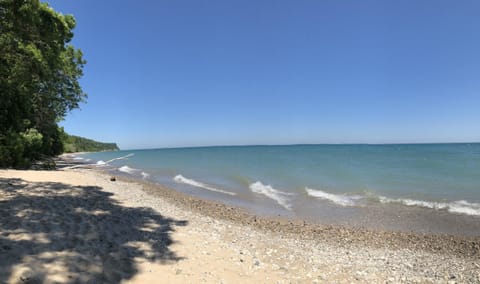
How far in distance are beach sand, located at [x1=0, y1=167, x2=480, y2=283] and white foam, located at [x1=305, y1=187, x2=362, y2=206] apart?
14.7 feet

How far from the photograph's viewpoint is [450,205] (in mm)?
12836

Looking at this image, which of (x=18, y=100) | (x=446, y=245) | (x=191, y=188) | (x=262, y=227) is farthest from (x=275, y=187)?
(x=18, y=100)

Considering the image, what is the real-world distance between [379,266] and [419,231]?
5015mm

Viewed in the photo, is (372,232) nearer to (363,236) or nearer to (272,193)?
(363,236)

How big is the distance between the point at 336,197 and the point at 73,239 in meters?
13.5

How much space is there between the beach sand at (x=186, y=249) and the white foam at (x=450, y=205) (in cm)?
390

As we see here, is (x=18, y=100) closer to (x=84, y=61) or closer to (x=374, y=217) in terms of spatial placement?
(x=84, y=61)

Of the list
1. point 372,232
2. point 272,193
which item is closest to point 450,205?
point 372,232

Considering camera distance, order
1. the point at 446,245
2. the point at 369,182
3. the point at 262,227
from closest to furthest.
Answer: the point at 446,245 < the point at 262,227 < the point at 369,182

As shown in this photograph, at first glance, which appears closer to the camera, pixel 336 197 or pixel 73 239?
pixel 73 239

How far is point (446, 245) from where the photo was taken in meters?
8.14

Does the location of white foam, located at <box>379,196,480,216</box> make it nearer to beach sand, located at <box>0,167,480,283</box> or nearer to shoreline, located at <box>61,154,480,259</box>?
shoreline, located at <box>61,154,480,259</box>

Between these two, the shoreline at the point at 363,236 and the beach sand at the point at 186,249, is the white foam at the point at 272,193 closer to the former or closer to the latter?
the shoreline at the point at 363,236

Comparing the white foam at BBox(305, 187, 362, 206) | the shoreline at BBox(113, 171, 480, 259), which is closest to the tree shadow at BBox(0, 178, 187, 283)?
the shoreline at BBox(113, 171, 480, 259)
